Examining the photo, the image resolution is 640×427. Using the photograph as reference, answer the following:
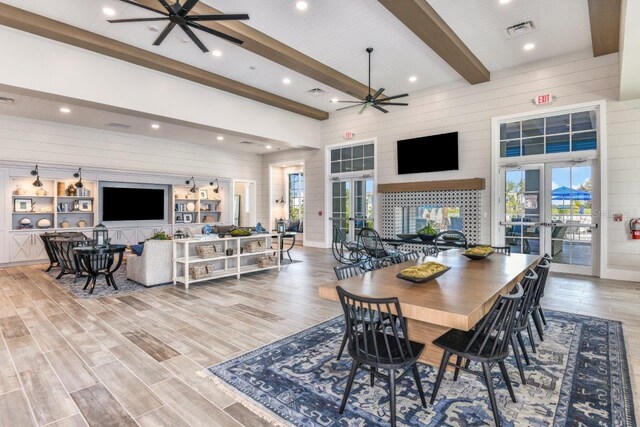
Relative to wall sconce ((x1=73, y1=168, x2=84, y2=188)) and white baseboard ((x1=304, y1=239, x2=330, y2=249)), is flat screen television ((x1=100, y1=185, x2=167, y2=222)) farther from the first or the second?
white baseboard ((x1=304, y1=239, x2=330, y2=249))

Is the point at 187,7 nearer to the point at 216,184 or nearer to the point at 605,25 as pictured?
the point at 605,25

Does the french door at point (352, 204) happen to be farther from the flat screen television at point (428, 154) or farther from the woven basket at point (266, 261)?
the woven basket at point (266, 261)

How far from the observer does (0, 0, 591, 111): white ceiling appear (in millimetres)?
4641

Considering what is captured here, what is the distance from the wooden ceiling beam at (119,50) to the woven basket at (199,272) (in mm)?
3639

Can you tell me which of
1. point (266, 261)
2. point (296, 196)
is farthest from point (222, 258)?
point (296, 196)

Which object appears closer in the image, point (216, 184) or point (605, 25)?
point (605, 25)

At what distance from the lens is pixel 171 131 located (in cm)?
924

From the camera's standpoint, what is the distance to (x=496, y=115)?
6.99 m

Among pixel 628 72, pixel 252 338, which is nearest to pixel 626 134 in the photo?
pixel 628 72

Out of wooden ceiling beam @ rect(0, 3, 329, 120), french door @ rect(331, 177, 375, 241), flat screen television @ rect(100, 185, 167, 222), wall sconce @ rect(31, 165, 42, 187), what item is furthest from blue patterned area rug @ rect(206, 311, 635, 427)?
flat screen television @ rect(100, 185, 167, 222)

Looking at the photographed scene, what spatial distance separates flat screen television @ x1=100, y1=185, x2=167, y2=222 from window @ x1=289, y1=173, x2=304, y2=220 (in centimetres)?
445

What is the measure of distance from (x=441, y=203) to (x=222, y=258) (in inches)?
191

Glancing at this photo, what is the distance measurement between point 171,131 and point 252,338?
7.58 meters

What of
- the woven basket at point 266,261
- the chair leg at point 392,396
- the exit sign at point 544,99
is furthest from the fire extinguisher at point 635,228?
the woven basket at point 266,261
